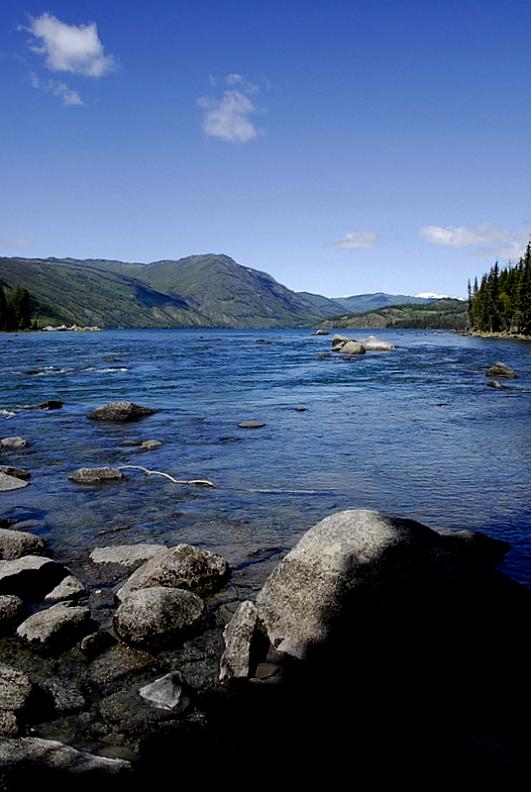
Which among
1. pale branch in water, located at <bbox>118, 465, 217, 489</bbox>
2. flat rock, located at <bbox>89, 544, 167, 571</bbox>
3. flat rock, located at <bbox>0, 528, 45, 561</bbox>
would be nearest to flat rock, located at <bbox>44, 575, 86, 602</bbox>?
flat rock, located at <bbox>89, 544, 167, 571</bbox>

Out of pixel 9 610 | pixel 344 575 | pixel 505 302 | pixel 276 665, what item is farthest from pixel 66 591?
pixel 505 302

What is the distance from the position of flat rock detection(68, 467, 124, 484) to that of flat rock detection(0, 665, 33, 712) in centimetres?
1007

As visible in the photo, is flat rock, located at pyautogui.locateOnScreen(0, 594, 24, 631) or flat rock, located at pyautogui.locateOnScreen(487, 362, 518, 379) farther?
flat rock, located at pyautogui.locateOnScreen(487, 362, 518, 379)

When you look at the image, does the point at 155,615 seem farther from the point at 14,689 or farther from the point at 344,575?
the point at 344,575

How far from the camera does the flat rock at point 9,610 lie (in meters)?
8.73

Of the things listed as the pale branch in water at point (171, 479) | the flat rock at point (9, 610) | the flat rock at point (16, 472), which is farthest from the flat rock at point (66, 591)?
the flat rock at point (16, 472)

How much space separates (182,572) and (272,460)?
9.97 metres

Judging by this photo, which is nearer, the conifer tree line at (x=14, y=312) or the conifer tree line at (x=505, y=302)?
the conifer tree line at (x=505, y=302)

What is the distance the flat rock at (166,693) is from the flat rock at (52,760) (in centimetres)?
99

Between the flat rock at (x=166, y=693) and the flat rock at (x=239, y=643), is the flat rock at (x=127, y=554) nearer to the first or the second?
the flat rock at (x=239, y=643)

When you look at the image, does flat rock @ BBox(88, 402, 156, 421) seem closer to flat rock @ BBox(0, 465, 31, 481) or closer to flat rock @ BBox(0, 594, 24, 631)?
flat rock @ BBox(0, 465, 31, 481)

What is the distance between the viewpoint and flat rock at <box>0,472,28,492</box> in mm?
16203

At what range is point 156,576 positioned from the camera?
32.2ft

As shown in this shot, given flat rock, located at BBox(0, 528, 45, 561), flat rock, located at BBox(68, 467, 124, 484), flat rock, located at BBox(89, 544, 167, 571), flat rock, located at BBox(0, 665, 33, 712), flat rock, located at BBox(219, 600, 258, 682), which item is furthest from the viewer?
flat rock, located at BBox(68, 467, 124, 484)
